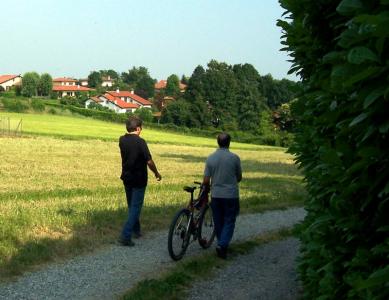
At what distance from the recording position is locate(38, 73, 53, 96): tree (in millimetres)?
142875

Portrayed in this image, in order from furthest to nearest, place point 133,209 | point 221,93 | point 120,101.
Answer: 1. point 120,101
2. point 221,93
3. point 133,209

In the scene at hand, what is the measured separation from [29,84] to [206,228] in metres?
134

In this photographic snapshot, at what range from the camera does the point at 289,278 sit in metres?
8.03

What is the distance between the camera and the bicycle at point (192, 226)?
336 inches

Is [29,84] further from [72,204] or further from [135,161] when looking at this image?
[135,161]

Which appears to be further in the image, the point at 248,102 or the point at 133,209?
the point at 248,102

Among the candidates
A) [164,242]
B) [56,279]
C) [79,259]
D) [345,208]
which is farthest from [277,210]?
[345,208]

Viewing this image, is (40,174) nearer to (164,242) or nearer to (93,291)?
(164,242)

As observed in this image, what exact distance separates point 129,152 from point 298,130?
3.36 meters

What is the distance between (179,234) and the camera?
28.5 feet

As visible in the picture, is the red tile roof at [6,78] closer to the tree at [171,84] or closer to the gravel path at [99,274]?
the tree at [171,84]

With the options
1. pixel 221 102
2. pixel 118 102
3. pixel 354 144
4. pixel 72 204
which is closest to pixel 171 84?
pixel 118 102

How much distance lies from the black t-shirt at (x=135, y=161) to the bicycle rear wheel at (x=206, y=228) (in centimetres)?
110

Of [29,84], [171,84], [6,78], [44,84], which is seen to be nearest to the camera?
[29,84]
